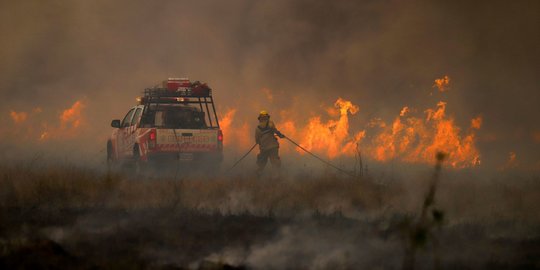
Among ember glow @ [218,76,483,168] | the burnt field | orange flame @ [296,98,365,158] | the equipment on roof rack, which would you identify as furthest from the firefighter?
orange flame @ [296,98,365,158]

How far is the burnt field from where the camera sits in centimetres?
766

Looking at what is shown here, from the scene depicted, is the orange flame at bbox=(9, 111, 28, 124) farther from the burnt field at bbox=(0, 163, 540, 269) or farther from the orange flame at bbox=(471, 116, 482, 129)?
the burnt field at bbox=(0, 163, 540, 269)

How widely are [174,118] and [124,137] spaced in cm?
158

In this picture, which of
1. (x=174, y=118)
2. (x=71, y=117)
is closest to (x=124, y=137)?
(x=174, y=118)

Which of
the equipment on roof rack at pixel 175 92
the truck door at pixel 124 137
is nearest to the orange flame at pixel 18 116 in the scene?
the truck door at pixel 124 137

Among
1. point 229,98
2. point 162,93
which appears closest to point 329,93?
point 229,98

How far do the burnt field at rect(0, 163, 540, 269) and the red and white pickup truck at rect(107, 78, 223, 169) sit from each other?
97cm

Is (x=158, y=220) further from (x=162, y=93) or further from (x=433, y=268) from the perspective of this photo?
(x=162, y=93)

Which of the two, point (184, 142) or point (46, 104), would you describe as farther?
point (46, 104)

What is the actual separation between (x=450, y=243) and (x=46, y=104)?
116 feet

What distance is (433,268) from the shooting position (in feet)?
24.8

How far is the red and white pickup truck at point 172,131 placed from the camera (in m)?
15.5

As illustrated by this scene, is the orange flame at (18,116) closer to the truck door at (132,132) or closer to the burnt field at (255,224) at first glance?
the truck door at (132,132)

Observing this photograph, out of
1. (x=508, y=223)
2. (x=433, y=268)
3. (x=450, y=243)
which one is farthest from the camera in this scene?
(x=508, y=223)
